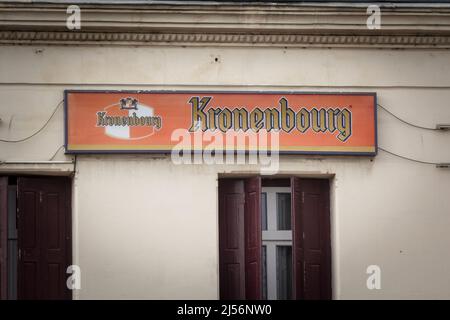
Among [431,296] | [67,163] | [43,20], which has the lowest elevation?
[431,296]

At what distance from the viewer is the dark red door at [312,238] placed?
29.4 metres

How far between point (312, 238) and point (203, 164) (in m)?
1.81

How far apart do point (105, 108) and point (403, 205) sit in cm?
426

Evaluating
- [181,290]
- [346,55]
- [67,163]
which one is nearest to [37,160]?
[67,163]

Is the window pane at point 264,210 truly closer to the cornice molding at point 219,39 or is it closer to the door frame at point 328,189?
the door frame at point 328,189

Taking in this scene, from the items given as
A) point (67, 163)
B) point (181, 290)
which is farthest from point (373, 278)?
point (67, 163)

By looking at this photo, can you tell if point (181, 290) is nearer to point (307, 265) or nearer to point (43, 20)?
point (307, 265)

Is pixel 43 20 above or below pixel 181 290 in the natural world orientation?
above

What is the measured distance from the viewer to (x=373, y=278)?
1151 inches

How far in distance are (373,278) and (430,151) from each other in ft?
6.36

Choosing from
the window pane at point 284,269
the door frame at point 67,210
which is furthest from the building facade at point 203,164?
the window pane at point 284,269

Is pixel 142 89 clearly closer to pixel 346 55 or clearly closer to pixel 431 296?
pixel 346 55

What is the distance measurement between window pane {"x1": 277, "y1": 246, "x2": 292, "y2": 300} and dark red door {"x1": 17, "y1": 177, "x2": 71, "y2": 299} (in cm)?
288

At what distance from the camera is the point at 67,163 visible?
95.7 feet
